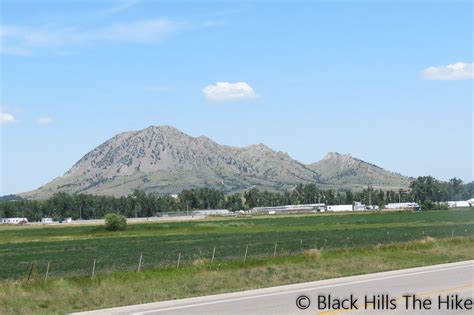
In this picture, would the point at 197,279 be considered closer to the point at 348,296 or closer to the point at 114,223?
the point at 348,296

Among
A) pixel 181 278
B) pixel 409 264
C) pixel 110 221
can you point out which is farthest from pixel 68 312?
pixel 110 221

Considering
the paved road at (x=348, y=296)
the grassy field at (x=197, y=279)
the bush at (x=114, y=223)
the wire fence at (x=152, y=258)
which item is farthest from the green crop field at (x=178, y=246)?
the paved road at (x=348, y=296)

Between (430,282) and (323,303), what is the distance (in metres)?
6.38

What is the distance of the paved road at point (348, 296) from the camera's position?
17.6 m

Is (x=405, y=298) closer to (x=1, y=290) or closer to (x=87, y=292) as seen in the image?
(x=87, y=292)

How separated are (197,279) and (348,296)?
800cm

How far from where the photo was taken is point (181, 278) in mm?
27156

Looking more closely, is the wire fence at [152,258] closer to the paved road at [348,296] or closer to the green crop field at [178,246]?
the green crop field at [178,246]

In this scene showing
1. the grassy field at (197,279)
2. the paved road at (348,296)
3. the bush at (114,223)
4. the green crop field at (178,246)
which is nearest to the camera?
the paved road at (348,296)

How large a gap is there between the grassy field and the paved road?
63.8 inches

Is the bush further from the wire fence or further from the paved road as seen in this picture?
the paved road

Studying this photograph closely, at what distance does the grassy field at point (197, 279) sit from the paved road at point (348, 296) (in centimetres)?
162

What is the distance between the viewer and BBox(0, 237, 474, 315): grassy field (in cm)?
2172

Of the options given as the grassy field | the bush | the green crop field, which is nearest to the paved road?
the grassy field
